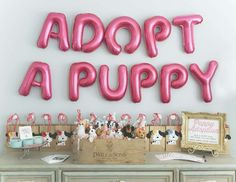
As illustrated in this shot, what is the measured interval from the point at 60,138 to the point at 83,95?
14.9 inches

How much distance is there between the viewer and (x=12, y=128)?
2.56 meters

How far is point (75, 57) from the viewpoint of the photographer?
2.62 metres

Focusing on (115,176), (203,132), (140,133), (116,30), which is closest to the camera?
(115,176)

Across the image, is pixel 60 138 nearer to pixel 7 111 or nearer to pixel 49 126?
pixel 49 126

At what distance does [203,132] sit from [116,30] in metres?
1.02

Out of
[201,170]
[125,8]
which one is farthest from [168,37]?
[201,170]

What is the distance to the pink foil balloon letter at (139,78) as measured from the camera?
256cm

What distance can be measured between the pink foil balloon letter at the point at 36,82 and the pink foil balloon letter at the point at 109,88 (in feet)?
1.34

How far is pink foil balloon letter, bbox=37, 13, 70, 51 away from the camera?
254cm

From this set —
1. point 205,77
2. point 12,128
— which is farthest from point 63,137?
point 205,77

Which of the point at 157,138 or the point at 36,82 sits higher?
the point at 36,82

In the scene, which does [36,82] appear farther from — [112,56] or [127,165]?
[127,165]

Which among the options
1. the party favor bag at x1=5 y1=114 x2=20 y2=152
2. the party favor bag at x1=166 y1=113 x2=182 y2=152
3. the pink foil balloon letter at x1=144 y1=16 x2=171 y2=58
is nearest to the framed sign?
the party favor bag at x1=166 y1=113 x2=182 y2=152

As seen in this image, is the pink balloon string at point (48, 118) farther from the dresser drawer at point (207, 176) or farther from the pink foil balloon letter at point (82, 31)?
the dresser drawer at point (207, 176)
